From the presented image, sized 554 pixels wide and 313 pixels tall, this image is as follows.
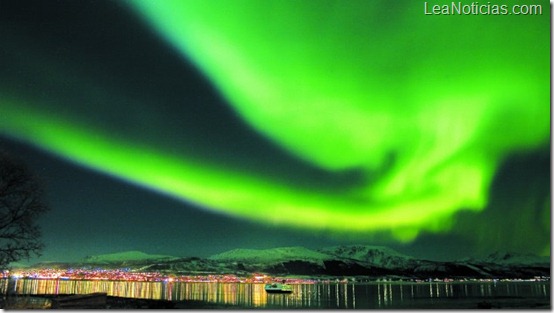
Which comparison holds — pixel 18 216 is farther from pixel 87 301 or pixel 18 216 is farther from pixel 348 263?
pixel 348 263

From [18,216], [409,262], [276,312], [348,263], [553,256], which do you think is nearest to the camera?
[276,312]

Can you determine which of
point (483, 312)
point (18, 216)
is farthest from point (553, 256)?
point (18, 216)

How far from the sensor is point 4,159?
14680mm

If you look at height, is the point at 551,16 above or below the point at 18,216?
above

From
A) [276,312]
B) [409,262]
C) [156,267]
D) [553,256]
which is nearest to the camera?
[276,312]

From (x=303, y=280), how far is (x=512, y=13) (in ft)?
330

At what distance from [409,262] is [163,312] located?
135 metres

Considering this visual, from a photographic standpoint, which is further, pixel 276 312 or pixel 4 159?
pixel 4 159

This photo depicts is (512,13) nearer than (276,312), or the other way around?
(276,312)

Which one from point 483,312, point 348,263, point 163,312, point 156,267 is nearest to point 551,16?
point 483,312

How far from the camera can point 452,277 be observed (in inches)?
5118

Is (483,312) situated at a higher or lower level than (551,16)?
lower

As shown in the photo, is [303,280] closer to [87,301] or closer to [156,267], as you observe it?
[156,267]

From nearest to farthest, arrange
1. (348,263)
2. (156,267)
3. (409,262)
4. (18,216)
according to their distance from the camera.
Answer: (18,216), (156,267), (348,263), (409,262)
